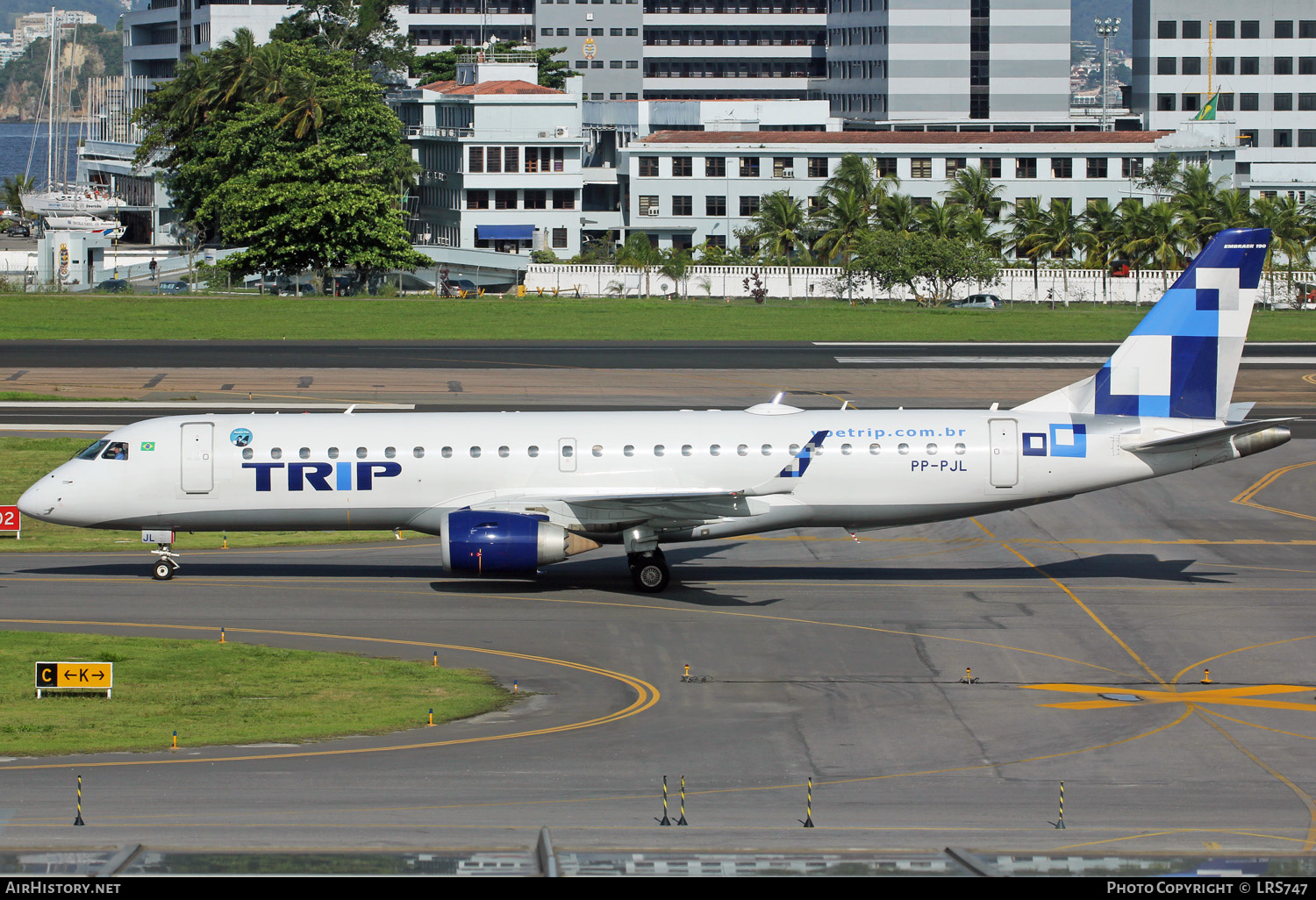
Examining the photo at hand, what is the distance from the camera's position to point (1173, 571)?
3794 cm

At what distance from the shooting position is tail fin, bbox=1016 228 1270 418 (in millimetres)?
36312

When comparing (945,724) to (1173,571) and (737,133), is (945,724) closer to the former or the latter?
(1173,571)

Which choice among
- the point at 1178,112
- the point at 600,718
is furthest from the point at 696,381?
the point at 1178,112

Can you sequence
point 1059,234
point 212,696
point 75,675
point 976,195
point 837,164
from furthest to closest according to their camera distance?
point 837,164
point 976,195
point 1059,234
point 212,696
point 75,675

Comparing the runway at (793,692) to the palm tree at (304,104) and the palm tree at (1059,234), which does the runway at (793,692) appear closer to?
the palm tree at (1059,234)

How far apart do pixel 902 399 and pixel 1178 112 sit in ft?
451

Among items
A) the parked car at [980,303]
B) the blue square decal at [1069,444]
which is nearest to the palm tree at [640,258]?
the parked car at [980,303]

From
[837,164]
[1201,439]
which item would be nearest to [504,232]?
[837,164]

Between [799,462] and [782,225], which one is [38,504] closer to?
[799,462]

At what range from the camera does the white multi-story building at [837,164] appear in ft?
464

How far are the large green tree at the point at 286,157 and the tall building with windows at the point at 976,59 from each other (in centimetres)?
7311

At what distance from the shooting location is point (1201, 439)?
1352 inches

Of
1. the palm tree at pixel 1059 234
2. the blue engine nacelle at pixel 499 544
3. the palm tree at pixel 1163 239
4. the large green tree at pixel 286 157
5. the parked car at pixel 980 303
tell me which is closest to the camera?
the blue engine nacelle at pixel 499 544

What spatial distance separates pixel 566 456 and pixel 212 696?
11.8 meters
